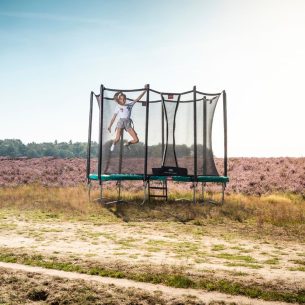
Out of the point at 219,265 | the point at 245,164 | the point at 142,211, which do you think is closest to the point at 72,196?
the point at 142,211

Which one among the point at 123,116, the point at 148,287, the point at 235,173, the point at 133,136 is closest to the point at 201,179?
the point at 133,136

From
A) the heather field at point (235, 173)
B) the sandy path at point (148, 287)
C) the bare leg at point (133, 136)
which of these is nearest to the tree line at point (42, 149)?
the heather field at point (235, 173)

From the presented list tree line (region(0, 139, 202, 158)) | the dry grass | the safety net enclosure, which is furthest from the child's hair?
tree line (region(0, 139, 202, 158))

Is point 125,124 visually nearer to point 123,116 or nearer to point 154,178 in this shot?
point 123,116

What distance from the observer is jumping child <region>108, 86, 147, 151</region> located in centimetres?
2100

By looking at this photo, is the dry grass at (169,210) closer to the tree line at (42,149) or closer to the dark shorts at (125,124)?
the dark shorts at (125,124)

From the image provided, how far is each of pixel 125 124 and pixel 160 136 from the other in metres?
1.87

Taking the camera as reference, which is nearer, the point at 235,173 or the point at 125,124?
the point at 125,124

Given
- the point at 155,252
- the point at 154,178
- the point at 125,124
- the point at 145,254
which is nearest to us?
the point at 145,254

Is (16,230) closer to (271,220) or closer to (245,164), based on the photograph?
(271,220)

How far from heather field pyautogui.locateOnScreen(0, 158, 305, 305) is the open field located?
0.02 meters

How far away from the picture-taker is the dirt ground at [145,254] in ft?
22.8

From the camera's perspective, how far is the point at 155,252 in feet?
33.1

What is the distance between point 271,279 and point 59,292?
12.3 ft
